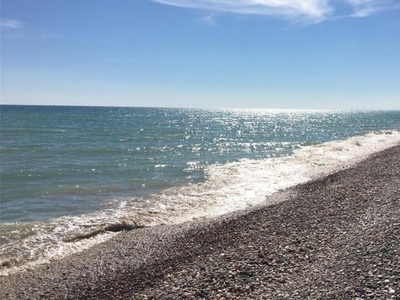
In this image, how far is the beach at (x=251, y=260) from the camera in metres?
7.21

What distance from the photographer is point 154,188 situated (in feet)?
70.0

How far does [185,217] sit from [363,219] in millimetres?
7158

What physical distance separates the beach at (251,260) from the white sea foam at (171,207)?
37.5 inches

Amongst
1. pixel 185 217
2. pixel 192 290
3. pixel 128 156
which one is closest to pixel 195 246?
pixel 192 290

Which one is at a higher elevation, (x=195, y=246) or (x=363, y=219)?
(x=363, y=219)

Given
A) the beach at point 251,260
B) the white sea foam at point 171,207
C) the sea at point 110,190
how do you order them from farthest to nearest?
the sea at point 110,190 < the white sea foam at point 171,207 < the beach at point 251,260

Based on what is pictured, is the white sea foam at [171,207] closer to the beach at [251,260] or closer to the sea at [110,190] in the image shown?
the sea at [110,190]

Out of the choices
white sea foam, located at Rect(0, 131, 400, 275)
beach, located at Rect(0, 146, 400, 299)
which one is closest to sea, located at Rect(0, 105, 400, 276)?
white sea foam, located at Rect(0, 131, 400, 275)

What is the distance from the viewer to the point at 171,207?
16.7 meters

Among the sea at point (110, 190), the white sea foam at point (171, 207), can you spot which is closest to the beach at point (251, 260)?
the white sea foam at point (171, 207)

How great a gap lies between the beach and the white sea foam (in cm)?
95

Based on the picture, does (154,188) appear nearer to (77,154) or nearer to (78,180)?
(78,180)

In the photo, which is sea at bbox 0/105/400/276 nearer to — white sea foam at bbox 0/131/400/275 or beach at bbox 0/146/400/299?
white sea foam at bbox 0/131/400/275

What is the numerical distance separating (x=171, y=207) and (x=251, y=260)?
28.0 feet
